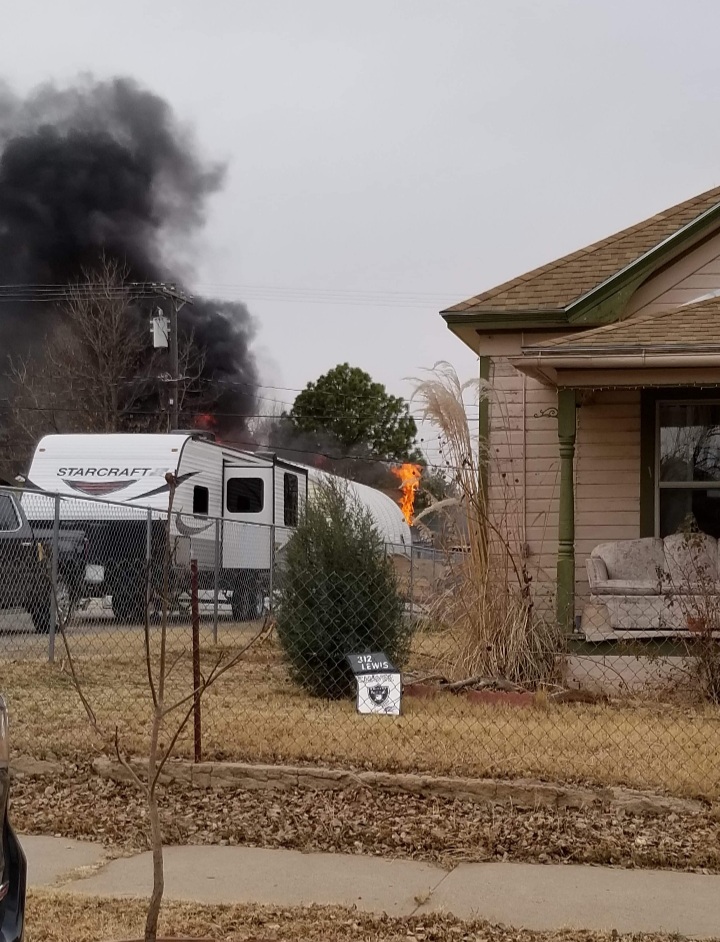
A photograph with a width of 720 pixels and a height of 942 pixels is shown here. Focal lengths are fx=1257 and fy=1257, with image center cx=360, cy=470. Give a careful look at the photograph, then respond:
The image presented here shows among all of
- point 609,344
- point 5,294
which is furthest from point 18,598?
point 5,294

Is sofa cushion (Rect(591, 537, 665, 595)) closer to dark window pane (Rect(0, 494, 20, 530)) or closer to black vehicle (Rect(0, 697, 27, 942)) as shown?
dark window pane (Rect(0, 494, 20, 530))

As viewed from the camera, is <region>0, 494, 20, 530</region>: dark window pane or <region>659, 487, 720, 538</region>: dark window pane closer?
<region>659, 487, 720, 538</region>: dark window pane

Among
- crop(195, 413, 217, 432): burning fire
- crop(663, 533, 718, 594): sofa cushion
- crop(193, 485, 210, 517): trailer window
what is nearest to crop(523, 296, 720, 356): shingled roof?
crop(663, 533, 718, 594): sofa cushion

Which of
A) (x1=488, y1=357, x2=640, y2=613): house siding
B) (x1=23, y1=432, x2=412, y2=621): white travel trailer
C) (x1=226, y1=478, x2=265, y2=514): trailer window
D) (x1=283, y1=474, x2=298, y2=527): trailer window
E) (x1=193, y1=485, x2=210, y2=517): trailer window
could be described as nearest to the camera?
(x1=488, y1=357, x2=640, y2=613): house siding

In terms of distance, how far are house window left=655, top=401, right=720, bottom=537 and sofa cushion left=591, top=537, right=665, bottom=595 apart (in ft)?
2.53

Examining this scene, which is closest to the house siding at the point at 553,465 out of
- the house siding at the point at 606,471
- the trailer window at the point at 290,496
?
the house siding at the point at 606,471

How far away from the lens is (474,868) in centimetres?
584

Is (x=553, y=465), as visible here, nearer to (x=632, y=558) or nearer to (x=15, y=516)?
(x=632, y=558)

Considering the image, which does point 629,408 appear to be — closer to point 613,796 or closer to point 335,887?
point 613,796

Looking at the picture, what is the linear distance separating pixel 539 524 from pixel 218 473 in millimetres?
9769

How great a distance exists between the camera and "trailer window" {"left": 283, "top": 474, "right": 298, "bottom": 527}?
23.0m

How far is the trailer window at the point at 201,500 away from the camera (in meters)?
20.2

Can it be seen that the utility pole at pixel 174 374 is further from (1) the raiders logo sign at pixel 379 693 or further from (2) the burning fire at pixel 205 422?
(1) the raiders logo sign at pixel 379 693

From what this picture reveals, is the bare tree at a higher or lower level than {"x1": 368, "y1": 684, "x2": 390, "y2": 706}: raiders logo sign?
higher
